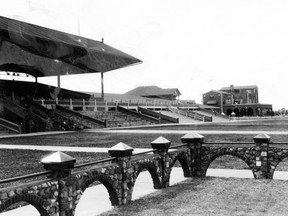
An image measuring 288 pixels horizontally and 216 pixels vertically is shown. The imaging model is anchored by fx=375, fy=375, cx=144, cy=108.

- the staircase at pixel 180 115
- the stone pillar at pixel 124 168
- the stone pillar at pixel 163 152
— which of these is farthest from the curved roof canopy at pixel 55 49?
the stone pillar at pixel 124 168

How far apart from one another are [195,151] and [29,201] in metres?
7.69

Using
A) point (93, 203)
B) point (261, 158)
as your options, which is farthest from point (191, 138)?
point (93, 203)

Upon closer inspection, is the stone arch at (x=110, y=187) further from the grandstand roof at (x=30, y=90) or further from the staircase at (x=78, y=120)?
the grandstand roof at (x=30, y=90)

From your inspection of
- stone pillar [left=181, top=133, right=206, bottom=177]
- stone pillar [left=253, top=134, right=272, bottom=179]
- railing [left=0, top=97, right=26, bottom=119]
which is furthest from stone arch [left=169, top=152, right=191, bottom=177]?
railing [left=0, top=97, right=26, bottom=119]

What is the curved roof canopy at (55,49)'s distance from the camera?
41.5 m

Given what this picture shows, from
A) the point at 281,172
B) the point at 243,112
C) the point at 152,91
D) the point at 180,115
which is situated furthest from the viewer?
the point at 152,91

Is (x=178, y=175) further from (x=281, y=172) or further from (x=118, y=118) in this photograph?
(x=118, y=118)

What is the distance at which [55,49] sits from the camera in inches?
1841

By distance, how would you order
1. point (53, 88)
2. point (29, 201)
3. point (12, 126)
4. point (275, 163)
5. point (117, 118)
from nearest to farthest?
point (29, 201) < point (275, 163) < point (12, 126) < point (117, 118) < point (53, 88)

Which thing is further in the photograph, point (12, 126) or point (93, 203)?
point (12, 126)

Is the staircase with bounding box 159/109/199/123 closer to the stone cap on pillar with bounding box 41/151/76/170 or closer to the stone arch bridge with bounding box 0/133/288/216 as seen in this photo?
the stone arch bridge with bounding box 0/133/288/216

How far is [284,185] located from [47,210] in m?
6.96

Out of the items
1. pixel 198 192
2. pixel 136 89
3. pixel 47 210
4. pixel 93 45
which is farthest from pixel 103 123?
pixel 136 89

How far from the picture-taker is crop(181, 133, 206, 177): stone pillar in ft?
42.3
